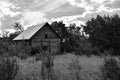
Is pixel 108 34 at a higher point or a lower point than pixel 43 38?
higher

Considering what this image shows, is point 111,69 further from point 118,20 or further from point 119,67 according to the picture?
point 118,20

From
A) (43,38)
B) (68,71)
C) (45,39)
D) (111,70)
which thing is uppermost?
(43,38)

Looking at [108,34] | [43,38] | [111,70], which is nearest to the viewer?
[111,70]

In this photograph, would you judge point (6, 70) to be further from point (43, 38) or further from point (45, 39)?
point (45, 39)

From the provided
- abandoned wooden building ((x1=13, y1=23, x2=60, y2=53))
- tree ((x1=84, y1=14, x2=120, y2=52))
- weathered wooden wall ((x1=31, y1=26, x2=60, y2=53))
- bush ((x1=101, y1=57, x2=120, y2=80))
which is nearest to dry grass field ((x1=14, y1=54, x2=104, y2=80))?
bush ((x1=101, y1=57, x2=120, y2=80))

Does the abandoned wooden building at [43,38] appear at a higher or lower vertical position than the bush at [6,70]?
higher

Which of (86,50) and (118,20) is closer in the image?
(86,50)

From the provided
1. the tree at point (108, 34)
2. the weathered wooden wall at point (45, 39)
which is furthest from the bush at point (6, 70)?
the tree at point (108, 34)

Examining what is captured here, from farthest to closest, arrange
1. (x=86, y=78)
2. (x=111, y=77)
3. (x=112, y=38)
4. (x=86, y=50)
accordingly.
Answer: (x=112, y=38) → (x=86, y=50) → (x=86, y=78) → (x=111, y=77)

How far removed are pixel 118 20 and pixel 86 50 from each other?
9.94m

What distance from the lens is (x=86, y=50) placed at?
58.8 feet

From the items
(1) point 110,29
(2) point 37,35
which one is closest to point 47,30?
(2) point 37,35

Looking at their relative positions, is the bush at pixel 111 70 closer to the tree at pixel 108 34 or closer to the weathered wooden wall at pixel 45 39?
the weathered wooden wall at pixel 45 39

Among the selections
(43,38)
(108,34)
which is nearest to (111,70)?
(108,34)
